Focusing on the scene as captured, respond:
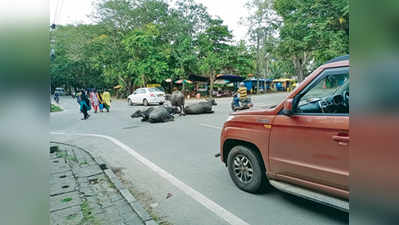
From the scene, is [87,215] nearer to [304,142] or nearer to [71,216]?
[71,216]

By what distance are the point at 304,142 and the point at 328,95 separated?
88 cm

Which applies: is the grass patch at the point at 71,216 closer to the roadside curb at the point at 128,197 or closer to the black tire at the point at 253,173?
the roadside curb at the point at 128,197

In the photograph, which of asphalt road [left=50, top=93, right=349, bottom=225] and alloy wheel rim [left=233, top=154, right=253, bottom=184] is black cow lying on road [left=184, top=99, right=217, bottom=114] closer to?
asphalt road [left=50, top=93, right=349, bottom=225]

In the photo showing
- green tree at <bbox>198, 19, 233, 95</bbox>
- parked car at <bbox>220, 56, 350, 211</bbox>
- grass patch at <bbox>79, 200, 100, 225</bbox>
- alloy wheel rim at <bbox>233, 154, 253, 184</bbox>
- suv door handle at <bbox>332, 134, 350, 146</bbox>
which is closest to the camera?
suv door handle at <bbox>332, 134, 350, 146</bbox>

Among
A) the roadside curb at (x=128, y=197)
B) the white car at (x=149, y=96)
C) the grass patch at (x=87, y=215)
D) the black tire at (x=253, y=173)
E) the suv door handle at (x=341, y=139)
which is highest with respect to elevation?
the white car at (x=149, y=96)

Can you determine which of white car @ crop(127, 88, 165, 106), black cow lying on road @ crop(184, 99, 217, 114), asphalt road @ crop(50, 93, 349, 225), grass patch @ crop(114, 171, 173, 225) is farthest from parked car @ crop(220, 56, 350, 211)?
white car @ crop(127, 88, 165, 106)

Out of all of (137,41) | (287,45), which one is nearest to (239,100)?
(287,45)

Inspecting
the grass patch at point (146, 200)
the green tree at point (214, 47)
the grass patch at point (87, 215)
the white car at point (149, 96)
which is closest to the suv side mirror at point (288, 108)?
the grass patch at point (146, 200)

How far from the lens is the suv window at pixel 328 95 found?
2730mm

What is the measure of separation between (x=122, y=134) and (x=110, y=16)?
29.0 meters

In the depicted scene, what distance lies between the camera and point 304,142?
2.86 meters

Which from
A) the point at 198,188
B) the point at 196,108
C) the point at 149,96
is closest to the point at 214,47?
the point at 149,96

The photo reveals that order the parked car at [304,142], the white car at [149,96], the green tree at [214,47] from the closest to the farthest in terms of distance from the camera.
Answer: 1. the parked car at [304,142]
2. the white car at [149,96]
3. the green tree at [214,47]

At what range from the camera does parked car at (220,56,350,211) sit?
258cm
